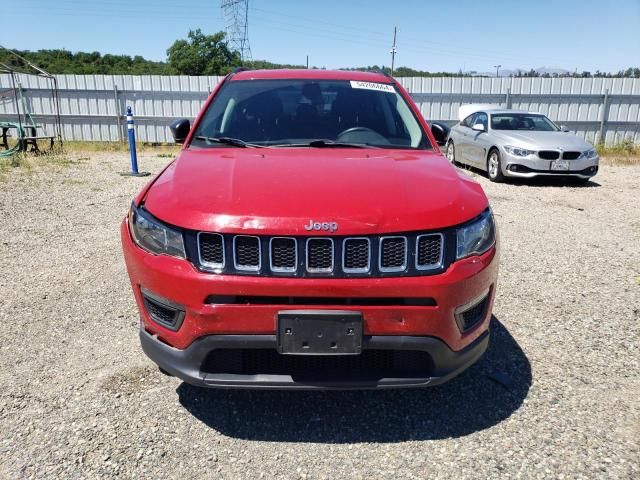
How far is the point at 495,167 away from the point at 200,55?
51790mm

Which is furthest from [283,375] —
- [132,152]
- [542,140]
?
[132,152]

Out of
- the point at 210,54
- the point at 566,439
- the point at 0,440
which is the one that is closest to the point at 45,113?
the point at 0,440

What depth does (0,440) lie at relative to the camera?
226 cm

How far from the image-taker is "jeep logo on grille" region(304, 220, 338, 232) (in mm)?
1961

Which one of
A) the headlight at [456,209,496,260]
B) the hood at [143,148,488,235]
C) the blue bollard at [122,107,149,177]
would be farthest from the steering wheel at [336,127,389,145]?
the blue bollard at [122,107,149,177]

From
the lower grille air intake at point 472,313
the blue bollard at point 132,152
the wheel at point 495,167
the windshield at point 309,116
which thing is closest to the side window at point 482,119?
the wheel at point 495,167

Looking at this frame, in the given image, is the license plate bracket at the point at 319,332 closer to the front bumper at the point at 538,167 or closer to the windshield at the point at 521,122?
the front bumper at the point at 538,167

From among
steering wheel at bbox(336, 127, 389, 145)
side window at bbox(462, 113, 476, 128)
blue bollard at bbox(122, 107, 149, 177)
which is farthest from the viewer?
side window at bbox(462, 113, 476, 128)

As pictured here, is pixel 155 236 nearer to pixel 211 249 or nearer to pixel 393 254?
pixel 211 249

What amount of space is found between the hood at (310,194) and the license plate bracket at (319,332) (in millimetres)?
326

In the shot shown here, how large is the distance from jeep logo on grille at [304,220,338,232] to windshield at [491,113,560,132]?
9.38 m

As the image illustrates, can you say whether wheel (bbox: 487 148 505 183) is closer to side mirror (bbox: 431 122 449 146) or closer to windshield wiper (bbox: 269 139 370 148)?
side mirror (bbox: 431 122 449 146)

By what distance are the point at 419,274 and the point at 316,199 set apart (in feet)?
1.74

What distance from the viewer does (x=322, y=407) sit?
2.55m
